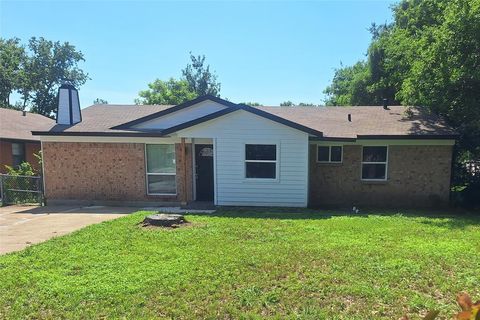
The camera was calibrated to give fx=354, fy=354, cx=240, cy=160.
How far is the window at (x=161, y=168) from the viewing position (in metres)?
13.2

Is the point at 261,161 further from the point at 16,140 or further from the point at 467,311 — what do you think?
the point at 16,140

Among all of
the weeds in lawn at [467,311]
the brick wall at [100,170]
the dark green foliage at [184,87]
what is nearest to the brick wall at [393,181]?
the brick wall at [100,170]

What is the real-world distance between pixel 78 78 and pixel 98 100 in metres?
25.8

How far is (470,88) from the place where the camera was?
39.9 feet

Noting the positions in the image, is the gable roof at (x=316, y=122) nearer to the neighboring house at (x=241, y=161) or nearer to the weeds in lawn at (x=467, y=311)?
the neighboring house at (x=241, y=161)

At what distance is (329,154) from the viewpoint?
43.8ft

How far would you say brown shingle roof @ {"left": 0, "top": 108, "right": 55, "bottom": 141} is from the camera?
18.5m

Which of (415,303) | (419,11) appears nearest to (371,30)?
(419,11)

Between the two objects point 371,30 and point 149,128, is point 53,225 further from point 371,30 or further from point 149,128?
point 371,30

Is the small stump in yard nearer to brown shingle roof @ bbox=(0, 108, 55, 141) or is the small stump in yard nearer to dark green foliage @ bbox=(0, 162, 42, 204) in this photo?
dark green foliage @ bbox=(0, 162, 42, 204)

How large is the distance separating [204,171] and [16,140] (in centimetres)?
1168

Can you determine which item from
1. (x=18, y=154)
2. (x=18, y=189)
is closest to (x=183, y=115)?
(x=18, y=189)

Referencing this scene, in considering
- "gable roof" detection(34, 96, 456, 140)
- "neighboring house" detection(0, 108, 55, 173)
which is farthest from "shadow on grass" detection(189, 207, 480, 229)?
"neighboring house" detection(0, 108, 55, 173)

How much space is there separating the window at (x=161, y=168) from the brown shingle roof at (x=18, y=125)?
775 cm
